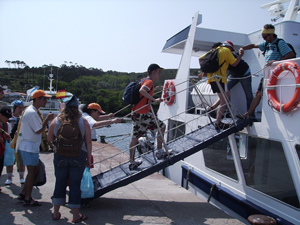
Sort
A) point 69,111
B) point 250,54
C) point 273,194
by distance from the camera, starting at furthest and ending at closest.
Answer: point 250,54, point 273,194, point 69,111

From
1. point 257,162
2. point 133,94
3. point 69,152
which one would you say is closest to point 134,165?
point 133,94

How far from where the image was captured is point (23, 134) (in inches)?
153

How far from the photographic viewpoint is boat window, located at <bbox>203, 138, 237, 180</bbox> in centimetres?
539

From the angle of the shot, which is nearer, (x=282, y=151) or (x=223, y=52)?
(x=282, y=151)

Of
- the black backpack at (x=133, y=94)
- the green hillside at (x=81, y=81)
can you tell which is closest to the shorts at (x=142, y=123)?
the black backpack at (x=133, y=94)

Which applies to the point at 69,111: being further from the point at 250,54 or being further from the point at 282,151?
the point at 250,54

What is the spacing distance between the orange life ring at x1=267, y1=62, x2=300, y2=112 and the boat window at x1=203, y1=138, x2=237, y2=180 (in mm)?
1761

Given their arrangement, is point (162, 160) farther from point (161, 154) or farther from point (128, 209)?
point (128, 209)

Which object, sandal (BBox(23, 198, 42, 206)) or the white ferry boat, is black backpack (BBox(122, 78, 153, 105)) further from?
sandal (BBox(23, 198, 42, 206))

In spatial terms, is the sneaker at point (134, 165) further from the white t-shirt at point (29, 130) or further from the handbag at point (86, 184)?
the white t-shirt at point (29, 130)

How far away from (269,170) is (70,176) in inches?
125

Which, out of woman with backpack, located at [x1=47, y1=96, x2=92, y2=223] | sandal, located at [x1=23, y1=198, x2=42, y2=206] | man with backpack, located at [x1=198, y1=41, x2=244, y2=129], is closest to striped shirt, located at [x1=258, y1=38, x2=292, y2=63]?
man with backpack, located at [x1=198, y1=41, x2=244, y2=129]

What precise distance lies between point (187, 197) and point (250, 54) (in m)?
4.68

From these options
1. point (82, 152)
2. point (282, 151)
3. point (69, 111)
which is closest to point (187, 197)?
point (282, 151)
